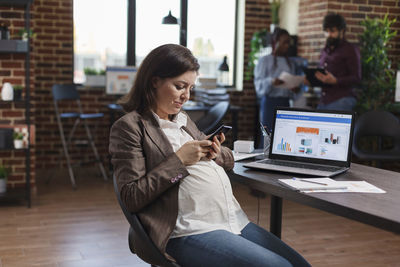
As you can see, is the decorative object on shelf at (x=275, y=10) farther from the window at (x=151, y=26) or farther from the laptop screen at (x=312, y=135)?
the laptop screen at (x=312, y=135)

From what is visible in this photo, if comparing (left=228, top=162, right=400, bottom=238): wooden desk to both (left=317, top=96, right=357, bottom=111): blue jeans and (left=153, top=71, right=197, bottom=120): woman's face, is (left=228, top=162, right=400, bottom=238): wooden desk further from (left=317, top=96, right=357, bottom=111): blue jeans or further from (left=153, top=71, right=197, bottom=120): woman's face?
(left=317, top=96, right=357, bottom=111): blue jeans

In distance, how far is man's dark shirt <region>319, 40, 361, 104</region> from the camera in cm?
531

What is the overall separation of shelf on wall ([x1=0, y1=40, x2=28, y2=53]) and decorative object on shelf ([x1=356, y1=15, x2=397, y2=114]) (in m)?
3.46

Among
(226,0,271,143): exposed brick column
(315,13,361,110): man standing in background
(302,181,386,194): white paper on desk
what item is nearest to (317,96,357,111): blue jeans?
(315,13,361,110): man standing in background

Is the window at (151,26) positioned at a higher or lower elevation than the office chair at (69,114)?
higher

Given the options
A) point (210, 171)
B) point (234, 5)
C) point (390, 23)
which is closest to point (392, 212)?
point (210, 171)

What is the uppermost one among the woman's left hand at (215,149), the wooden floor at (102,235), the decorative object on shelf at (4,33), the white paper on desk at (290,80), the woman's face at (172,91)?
the decorative object on shelf at (4,33)

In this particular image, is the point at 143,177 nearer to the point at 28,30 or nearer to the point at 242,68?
the point at 28,30

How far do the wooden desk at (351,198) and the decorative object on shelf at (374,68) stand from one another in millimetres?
3384

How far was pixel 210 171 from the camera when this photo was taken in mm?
2020

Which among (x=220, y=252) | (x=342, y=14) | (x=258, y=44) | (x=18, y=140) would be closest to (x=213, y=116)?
(x=258, y=44)

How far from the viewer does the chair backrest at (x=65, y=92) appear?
6008 mm

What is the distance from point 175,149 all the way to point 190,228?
349 millimetres

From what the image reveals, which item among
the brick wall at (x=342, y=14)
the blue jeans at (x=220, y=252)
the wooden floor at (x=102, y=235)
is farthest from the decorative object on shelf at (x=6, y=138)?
the brick wall at (x=342, y=14)
